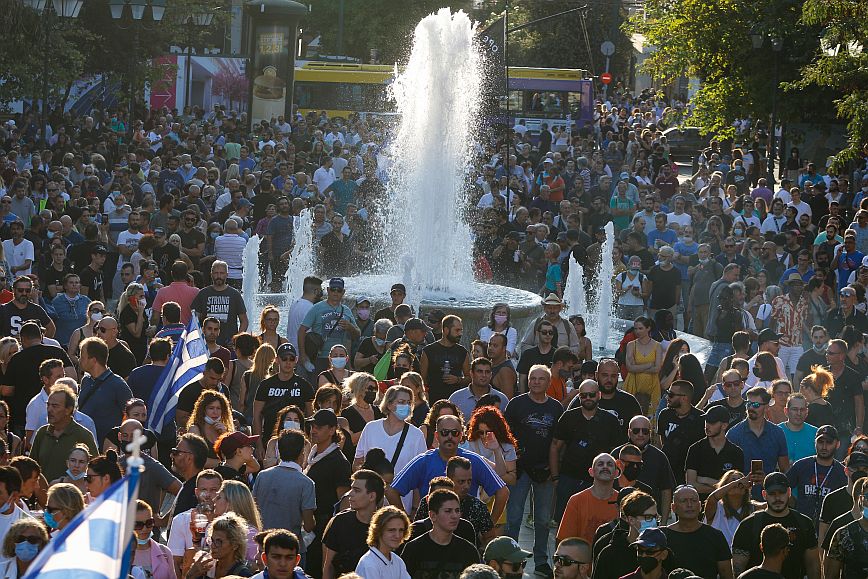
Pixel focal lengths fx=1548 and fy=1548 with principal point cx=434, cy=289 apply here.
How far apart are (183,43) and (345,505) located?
4199cm

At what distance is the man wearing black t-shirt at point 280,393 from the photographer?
11.5 meters

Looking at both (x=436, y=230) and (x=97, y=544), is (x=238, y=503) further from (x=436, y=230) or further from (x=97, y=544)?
(x=436, y=230)

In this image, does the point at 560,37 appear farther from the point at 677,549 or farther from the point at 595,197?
the point at 677,549

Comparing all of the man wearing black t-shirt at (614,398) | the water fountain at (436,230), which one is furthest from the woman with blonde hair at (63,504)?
→ the water fountain at (436,230)

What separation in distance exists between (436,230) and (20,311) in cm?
836

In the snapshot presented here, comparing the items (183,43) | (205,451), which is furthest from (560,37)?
(205,451)

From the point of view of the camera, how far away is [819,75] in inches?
920

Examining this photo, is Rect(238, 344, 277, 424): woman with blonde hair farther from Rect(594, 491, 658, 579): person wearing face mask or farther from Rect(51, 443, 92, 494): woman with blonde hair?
Rect(594, 491, 658, 579): person wearing face mask

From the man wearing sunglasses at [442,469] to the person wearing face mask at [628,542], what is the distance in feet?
3.77

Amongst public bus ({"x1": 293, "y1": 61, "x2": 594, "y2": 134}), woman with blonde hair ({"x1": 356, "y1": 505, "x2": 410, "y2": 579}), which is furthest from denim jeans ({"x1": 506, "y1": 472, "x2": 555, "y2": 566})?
public bus ({"x1": 293, "y1": 61, "x2": 594, "y2": 134})

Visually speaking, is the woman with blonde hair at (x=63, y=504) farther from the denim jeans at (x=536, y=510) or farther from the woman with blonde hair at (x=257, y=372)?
the woman with blonde hair at (x=257, y=372)

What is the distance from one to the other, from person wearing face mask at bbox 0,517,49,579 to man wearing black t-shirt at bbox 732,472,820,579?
13.1 ft

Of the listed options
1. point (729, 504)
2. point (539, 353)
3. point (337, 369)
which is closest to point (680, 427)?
point (729, 504)

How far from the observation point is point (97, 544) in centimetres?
495
